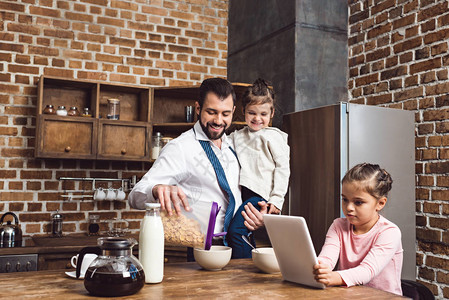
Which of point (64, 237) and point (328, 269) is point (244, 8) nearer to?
point (64, 237)

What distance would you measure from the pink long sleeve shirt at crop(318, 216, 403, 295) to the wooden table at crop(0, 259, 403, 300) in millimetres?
207

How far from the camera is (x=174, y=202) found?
1.49 meters

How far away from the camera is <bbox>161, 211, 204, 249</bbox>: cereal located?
1.51 metres

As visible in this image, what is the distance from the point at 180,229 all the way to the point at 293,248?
379mm

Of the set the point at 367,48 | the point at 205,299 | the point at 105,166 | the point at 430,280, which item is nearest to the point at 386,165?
the point at 430,280

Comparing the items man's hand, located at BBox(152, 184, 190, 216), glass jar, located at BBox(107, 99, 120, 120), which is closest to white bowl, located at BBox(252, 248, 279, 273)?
man's hand, located at BBox(152, 184, 190, 216)

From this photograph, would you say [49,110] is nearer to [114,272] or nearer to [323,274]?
[114,272]

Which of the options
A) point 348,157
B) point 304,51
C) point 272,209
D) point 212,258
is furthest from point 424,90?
point 212,258

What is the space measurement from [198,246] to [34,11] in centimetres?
278

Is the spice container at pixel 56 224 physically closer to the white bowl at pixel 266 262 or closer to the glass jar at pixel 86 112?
the glass jar at pixel 86 112

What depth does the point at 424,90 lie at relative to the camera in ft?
9.31

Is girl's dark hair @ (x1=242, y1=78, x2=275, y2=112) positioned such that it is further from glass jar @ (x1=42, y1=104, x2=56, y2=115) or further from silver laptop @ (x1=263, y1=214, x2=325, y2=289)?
glass jar @ (x1=42, y1=104, x2=56, y2=115)

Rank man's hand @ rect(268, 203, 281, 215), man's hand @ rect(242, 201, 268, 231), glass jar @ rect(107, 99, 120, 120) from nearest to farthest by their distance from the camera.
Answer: man's hand @ rect(242, 201, 268, 231) → man's hand @ rect(268, 203, 281, 215) → glass jar @ rect(107, 99, 120, 120)

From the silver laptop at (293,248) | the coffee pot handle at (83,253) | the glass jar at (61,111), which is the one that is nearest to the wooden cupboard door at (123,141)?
the glass jar at (61,111)
